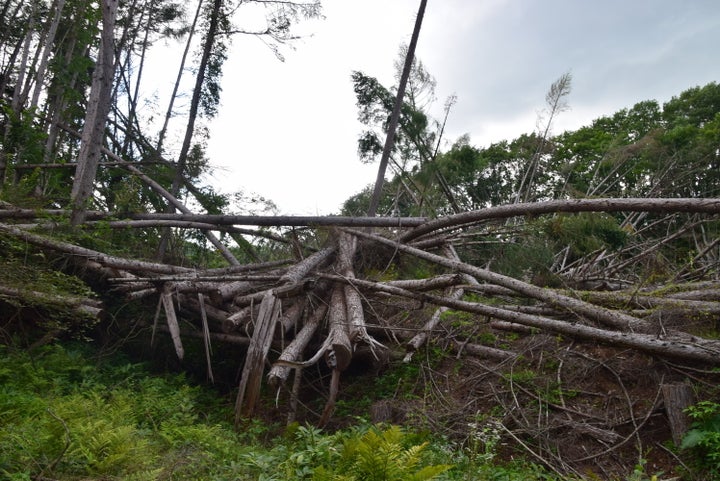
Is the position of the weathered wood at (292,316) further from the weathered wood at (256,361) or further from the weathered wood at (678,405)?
the weathered wood at (678,405)

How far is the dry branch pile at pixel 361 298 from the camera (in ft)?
17.1

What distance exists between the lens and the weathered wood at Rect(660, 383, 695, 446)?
441 cm

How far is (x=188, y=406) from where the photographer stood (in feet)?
18.2

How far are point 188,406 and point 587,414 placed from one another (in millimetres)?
4150

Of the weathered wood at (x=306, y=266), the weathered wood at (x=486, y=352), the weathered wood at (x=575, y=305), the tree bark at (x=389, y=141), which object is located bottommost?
the weathered wood at (x=486, y=352)

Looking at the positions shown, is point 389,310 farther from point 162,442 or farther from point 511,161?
point 511,161

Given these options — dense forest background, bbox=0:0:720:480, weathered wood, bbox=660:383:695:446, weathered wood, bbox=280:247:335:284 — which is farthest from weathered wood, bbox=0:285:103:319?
weathered wood, bbox=660:383:695:446

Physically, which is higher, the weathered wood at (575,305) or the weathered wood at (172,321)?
the weathered wood at (575,305)

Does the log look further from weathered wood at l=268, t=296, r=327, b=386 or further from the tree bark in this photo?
the tree bark

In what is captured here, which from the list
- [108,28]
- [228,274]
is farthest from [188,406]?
[108,28]

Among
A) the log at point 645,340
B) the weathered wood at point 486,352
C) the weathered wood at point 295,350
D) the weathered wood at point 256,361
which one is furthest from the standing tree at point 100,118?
the log at point 645,340

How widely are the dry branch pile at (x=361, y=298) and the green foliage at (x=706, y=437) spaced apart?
1.42ft

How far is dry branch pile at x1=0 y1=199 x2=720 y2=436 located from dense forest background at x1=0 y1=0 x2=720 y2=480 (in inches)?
1.3

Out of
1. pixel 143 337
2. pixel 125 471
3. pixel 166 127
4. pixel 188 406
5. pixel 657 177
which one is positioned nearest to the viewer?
pixel 125 471
